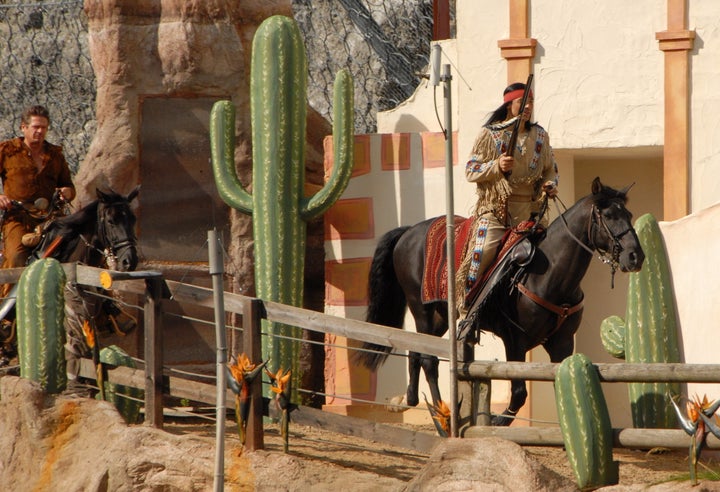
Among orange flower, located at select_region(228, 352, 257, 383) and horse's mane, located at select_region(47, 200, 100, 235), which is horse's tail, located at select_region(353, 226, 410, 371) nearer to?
horse's mane, located at select_region(47, 200, 100, 235)

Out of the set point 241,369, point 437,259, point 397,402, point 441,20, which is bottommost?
point 397,402

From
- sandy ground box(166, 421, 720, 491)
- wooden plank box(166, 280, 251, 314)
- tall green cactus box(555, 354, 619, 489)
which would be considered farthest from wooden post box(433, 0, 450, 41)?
tall green cactus box(555, 354, 619, 489)

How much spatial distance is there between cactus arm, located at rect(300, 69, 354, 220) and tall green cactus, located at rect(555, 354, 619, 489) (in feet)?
11.4

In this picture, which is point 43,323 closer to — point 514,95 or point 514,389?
point 514,389

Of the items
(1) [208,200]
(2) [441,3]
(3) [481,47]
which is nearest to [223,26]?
(1) [208,200]

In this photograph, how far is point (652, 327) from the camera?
894 centimetres

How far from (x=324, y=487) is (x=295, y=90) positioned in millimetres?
3672

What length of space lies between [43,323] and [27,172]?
2245 mm

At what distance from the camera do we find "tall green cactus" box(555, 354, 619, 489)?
716 cm

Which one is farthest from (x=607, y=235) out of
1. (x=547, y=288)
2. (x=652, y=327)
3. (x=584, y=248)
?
(x=652, y=327)

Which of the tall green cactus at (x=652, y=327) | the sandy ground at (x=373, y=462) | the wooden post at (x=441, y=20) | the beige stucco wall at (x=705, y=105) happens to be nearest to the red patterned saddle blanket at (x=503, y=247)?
the tall green cactus at (x=652, y=327)

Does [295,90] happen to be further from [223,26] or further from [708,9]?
[708,9]

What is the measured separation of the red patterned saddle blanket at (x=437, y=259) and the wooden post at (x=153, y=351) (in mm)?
2063

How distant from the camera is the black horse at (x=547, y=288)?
857 cm
